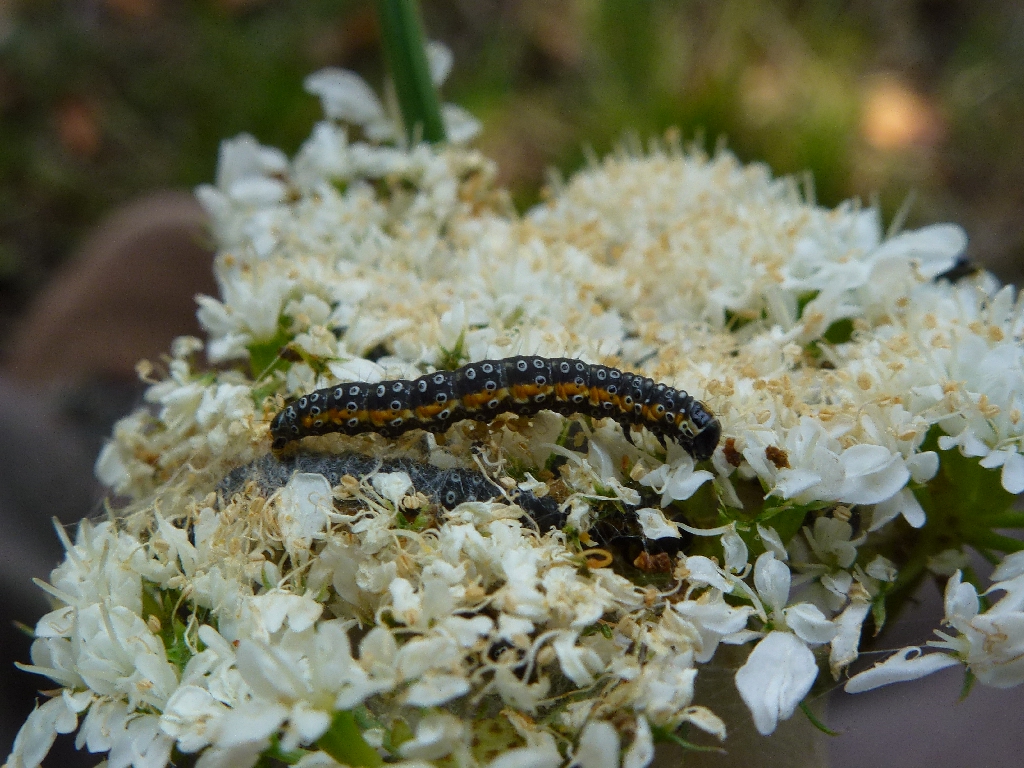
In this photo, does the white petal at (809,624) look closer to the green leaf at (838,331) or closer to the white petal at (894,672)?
the white petal at (894,672)

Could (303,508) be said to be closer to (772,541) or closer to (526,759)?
(526,759)

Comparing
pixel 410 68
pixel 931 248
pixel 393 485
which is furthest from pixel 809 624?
pixel 410 68

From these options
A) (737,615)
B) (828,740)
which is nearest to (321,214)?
(737,615)

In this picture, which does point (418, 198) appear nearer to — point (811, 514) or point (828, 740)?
point (811, 514)

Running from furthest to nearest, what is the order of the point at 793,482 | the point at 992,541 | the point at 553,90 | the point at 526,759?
the point at 553,90, the point at 992,541, the point at 793,482, the point at 526,759

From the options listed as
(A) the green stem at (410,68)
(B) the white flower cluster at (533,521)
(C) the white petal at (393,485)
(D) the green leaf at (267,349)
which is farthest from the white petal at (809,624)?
(A) the green stem at (410,68)
